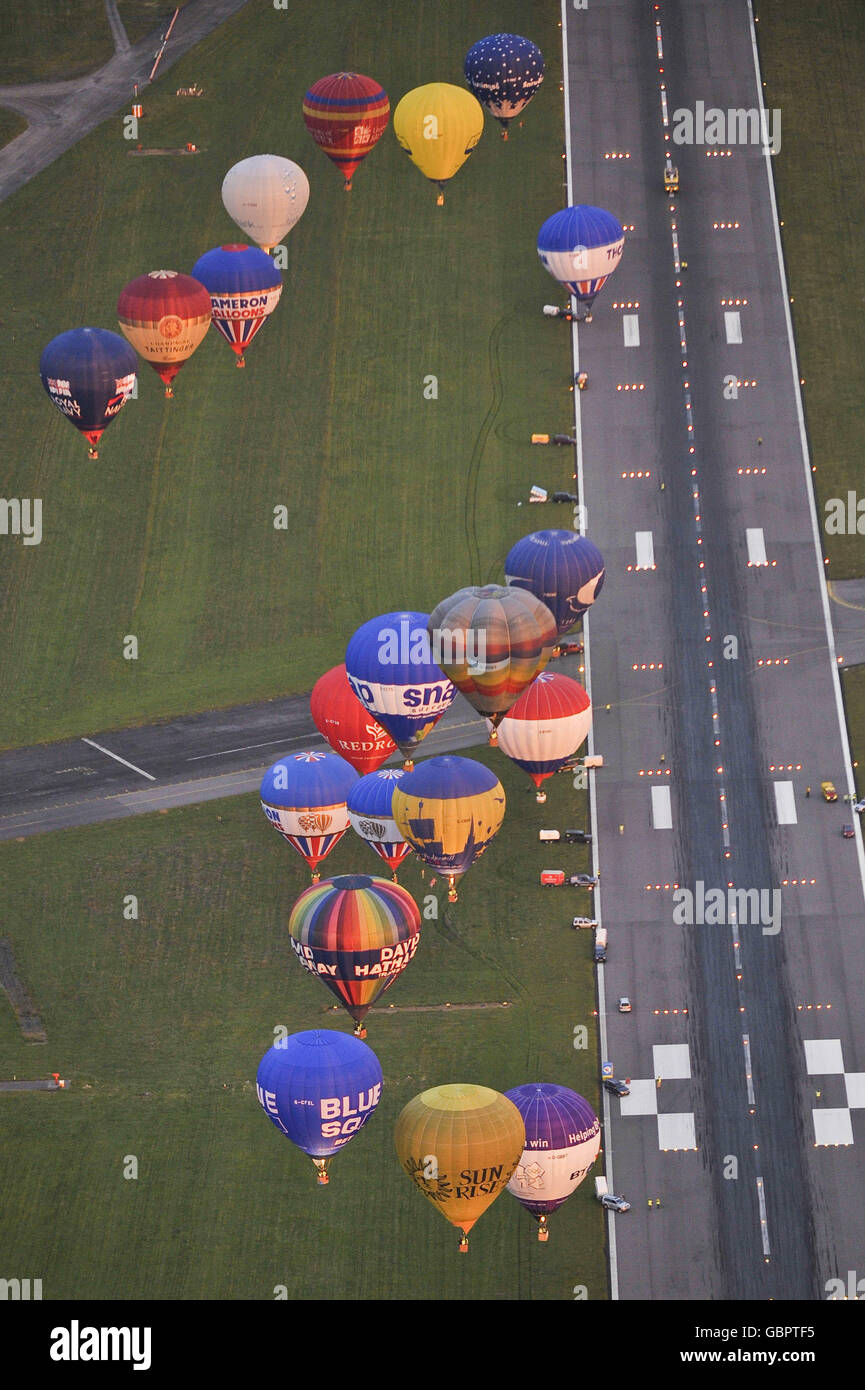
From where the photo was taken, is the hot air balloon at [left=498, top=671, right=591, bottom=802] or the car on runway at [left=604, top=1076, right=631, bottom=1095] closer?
the car on runway at [left=604, top=1076, right=631, bottom=1095]

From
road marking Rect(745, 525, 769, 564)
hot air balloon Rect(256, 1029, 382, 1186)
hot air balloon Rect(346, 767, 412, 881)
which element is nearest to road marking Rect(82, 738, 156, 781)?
hot air balloon Rect(346, 767, 412, 881)

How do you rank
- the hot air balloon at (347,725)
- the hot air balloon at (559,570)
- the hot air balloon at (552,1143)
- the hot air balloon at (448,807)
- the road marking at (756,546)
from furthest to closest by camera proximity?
the road marking at (756,546) → the hot air balloon at (559,570) → the hot air balloon at (347,725) → the hot air balloon at (448,807) → the hot air balloon at (552,1143)

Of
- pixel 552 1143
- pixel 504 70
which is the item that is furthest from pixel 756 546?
pixel 552 1143

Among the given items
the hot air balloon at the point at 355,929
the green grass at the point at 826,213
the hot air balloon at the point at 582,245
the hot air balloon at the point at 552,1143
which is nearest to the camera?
the hot air balloon at the point at 552,1143

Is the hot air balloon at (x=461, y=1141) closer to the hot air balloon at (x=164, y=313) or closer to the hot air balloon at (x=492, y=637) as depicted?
the hot air balloon at (x=492, y=637)

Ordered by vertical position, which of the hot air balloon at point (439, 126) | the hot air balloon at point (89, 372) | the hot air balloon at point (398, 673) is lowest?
the hot air balloon at point (398, 673)

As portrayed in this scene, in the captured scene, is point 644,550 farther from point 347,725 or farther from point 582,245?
point 347,725

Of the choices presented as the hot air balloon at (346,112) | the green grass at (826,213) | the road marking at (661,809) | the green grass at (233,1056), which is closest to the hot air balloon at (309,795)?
the green grass at (233,1056)

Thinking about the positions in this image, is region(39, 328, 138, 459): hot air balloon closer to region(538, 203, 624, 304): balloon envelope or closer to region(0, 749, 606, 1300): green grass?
region(0, 749, 606, 1300): green grass
